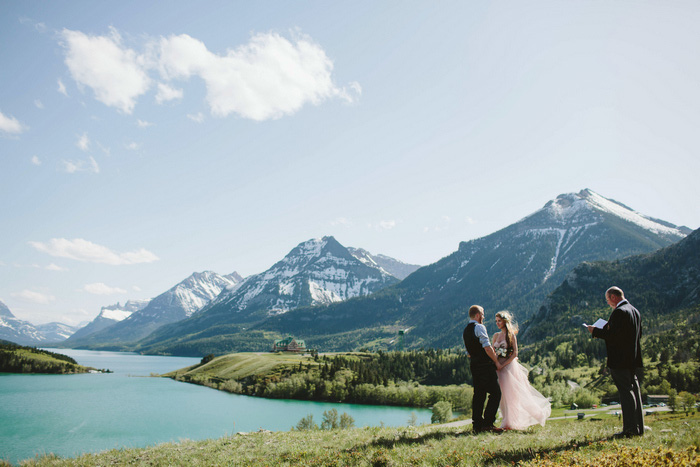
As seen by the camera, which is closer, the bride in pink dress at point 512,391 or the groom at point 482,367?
the groom at point 482,367

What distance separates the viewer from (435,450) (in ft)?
35.3

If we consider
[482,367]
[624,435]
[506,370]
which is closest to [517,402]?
[506,370]

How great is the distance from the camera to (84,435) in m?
67.6

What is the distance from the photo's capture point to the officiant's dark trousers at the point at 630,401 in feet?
34.8

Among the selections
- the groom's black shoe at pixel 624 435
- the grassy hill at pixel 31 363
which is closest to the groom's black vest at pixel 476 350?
the groom's black shoe at pixel 624 435

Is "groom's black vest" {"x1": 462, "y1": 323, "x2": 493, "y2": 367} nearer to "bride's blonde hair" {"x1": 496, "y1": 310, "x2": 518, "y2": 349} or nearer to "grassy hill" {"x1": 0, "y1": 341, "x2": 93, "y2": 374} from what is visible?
"bride's blonde hair" {"x1": 496, "y1": 310, "x2": 518, "y2": 349}

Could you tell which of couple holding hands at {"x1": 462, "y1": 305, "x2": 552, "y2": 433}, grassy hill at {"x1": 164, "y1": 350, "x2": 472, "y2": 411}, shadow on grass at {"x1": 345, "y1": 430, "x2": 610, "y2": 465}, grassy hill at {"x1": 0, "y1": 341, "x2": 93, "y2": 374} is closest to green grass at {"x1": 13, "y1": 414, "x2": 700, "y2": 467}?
shadow on grass at {"x1": 345, "y1": 430, "x2": 610, "y2": 465}

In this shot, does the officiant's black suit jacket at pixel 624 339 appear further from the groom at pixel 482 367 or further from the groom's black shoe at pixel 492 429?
the groom's black shoe at pixel 492 429

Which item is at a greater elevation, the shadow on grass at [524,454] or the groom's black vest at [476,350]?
the groom's black vest at [476,350]

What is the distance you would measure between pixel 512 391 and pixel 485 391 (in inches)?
36.3

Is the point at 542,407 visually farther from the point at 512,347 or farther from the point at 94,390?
the point at 94,390

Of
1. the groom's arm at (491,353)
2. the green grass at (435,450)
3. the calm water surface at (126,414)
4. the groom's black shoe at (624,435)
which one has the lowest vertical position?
the calm water surface at (126,414)

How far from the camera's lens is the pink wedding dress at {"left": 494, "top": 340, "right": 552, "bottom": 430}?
12.8m

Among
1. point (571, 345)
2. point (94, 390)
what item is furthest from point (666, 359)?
point (94, 390)
